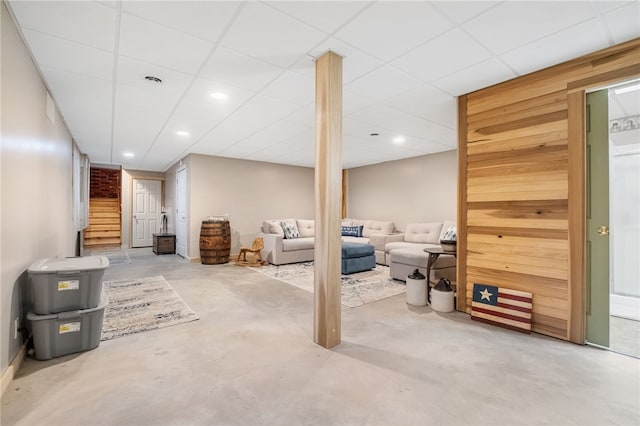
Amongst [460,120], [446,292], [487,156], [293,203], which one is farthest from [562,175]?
[293,203]

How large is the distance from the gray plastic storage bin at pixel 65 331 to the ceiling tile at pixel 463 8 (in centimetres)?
323

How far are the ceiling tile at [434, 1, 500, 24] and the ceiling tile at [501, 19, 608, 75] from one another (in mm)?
674

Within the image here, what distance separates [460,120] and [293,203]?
17.1 feet

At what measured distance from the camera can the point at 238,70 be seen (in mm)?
2613

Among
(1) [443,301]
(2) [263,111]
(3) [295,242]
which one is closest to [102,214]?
(3) [295,242]

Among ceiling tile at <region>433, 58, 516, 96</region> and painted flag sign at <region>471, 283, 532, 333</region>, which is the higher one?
ceiling tile at <region>433, 58, 516, 96</region>

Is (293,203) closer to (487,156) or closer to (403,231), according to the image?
→ (403,231)

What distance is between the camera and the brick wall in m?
9.12

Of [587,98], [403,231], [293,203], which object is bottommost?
[403,231]

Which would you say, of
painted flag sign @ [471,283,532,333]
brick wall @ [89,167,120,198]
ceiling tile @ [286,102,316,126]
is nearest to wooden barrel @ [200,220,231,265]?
ceiling tile @ [286,102,316,126]

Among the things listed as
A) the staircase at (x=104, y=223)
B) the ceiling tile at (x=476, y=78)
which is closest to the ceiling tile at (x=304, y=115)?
the ceiling tile at (x=476, y=78)

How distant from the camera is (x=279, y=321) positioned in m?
2.83

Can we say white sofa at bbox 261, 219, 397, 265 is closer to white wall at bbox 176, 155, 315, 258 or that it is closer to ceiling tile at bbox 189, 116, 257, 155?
white wall at bbox 176, 155, 315, 258

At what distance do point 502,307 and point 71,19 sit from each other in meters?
4.08
